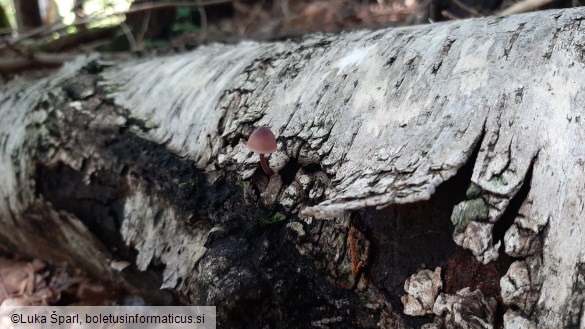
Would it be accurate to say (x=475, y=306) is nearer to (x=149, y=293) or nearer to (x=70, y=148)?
(x=149, y=293)

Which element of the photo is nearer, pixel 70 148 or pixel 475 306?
pixel 475 306

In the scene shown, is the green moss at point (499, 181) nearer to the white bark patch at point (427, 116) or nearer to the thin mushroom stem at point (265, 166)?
the white bark patch at point (427, 116)

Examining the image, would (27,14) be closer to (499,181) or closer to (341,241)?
(341,241)

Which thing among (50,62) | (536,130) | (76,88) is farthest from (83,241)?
(50,62)

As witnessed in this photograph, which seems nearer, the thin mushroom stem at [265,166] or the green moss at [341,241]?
the green moss at [341,241]

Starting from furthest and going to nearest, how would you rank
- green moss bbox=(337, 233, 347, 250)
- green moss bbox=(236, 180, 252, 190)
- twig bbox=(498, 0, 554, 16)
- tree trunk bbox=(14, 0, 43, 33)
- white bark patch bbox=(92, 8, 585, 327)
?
tree trunk bbox=(14, 0, 43, 33) < twig bbox=(498, 0, 554, 16) < green moss bbox=(236, 180, 252, 190) < green moss bbox=(337, 233, 347, 250) < white bark patch bbox=(92, 8, 585, 327)

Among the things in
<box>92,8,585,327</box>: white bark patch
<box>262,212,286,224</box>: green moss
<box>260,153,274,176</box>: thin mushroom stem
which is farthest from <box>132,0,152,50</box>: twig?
<box>262,212,286,224</box>: green moss

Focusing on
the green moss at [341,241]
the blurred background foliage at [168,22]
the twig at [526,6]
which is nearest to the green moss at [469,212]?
the green moss at [341,241]

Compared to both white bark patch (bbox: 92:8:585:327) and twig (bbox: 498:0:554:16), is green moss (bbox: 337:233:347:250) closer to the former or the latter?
white bark patch (bbox: 92:8:585:327)
